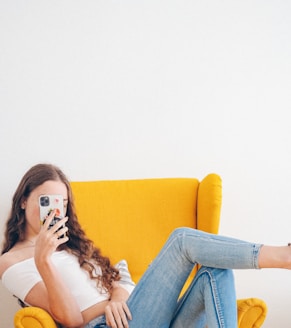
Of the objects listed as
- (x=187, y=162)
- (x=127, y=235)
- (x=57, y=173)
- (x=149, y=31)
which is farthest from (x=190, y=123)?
(x=57, y=173)

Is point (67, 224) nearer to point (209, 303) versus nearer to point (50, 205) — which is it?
point (50, 205)

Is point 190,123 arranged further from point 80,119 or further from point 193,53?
point 80,119

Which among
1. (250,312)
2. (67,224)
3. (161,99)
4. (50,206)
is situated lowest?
(250,312)

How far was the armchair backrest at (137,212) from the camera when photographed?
224 centimetres

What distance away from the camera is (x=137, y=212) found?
7.49 feet

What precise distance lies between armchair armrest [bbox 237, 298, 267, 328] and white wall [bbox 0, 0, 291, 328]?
36.9 inches

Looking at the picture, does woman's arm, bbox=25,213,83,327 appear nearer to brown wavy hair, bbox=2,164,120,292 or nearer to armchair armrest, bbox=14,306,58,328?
armchair armrest, bbox=14,306,58,328

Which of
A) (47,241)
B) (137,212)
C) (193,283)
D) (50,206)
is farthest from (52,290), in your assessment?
(137,212)

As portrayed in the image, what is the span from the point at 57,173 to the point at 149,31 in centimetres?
101

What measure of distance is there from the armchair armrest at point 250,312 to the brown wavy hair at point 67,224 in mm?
437

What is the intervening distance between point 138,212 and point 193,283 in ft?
2.39

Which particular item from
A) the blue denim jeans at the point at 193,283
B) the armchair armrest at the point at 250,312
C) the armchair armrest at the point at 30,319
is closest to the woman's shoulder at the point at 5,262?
the armchair armrest at the point at 30,319

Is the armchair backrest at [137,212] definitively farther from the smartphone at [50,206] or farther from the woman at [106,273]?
the smartphone at [50,206]

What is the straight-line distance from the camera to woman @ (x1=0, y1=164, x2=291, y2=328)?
4.78 feet
